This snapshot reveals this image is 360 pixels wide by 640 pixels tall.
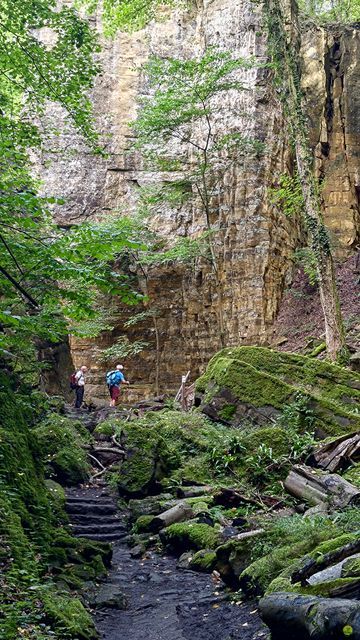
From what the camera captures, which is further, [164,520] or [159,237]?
[159,237]

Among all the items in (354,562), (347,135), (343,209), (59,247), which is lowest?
(354,562)

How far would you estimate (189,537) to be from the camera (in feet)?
24.4

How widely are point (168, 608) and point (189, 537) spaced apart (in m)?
1.59

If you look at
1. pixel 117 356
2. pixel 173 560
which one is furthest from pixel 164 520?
pixel 117 356

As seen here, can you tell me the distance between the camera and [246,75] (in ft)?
82.4

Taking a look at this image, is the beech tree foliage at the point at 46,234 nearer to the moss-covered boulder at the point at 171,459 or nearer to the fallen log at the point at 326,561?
the fallen log at the point at 326,561

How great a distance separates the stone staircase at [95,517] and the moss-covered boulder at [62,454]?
0.61 meters

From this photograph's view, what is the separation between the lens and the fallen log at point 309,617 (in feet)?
11.1

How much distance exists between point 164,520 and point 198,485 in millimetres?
1518

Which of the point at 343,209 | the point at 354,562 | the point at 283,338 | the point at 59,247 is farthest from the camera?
the point at 343,209

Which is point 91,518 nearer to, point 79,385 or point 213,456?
point 213,456

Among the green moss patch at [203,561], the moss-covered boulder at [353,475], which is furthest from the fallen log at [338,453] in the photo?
the green moss patch at [203,561]

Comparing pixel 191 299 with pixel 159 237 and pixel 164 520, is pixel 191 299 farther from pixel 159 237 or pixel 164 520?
pixel 164 520

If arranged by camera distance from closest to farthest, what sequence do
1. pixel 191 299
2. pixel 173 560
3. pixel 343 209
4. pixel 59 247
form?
pixel 59 247
pixel 173 560
pixel 343 209
pixel 191 299
